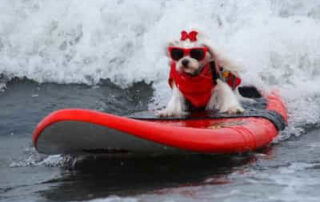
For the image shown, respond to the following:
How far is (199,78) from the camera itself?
217 inches

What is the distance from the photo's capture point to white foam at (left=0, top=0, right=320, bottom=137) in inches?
338

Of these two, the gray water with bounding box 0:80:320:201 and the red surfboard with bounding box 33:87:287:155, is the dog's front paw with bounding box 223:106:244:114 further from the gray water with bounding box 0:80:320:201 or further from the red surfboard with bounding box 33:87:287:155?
the gray water with bounding box 0:80:320:201

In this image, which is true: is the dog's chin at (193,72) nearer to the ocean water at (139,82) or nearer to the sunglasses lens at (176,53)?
the sunglasses lens at (176,53)

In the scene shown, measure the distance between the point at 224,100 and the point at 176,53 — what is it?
66 centimetres

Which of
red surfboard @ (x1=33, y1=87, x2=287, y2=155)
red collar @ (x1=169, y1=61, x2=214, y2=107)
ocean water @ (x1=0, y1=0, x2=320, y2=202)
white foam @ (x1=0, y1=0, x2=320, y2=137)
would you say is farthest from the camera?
white foam @ (x1=0, y1=0, x2=320, y2=137)

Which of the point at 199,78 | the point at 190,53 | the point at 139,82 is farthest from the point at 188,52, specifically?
the point at 139,82

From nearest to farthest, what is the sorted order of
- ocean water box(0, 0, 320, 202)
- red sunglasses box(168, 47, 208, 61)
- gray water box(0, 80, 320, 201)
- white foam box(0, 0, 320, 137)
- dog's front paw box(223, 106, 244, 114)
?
gray water box(0, 80, 320, 201)
ocean water box(0, 0, 320, 202)
red sunglasses box(168, 47, 208, 61)
dog's front paw box(223, 106, 244, 114)
white foam box(0, 0, 320, 137)

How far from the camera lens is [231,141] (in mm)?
4695

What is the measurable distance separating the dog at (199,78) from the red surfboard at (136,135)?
370mm

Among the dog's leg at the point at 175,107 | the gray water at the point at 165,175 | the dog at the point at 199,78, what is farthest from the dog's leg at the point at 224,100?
the gray water at the point at 165,175

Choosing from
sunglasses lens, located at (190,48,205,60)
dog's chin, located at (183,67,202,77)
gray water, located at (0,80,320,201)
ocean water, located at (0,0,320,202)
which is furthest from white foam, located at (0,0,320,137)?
sunglasses lens, located at (190,48,205,60)

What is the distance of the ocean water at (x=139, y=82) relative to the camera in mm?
4086

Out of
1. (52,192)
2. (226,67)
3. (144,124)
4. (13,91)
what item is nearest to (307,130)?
(226,67)

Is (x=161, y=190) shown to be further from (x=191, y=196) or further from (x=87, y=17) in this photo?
(x=87, y=17)
